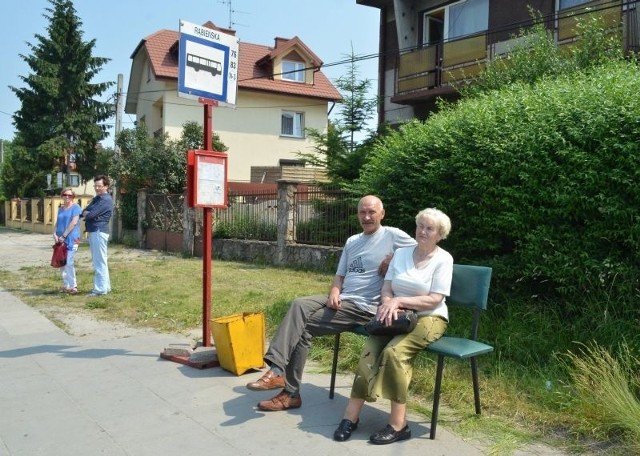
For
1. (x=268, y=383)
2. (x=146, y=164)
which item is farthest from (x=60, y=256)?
(x=146, y=164)

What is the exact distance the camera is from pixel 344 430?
12.3 feet

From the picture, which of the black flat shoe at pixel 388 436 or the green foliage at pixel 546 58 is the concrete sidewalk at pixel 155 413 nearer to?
the black flat shoe at pixel 388 436

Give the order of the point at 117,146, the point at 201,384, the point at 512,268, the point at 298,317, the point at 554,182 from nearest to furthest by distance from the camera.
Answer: the point at 298,317 → the point at 201,384 → the point at 554,182 → the point at 512,268 → the point at 117,146

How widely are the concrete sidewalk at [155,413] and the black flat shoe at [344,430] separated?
4 cm

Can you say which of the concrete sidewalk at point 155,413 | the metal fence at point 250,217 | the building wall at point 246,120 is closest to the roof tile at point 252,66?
the building wall at point 246,120

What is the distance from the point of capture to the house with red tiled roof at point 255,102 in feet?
91.0

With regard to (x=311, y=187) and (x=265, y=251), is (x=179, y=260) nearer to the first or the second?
(x=265, y=251)

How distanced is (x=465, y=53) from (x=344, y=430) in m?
12.5

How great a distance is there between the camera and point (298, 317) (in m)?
4.41

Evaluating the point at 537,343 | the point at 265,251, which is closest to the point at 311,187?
the point at 265,251

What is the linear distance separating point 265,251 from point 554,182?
9141 mm

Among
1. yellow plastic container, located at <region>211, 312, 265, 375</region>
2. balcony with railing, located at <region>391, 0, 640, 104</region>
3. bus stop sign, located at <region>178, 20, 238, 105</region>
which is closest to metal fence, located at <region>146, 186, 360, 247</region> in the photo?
balcony with railing, located at <region>391, 0, 640, 104</region>

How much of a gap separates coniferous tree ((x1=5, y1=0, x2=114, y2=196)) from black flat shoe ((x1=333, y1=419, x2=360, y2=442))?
3160 centimetres

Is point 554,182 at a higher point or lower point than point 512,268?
higher
